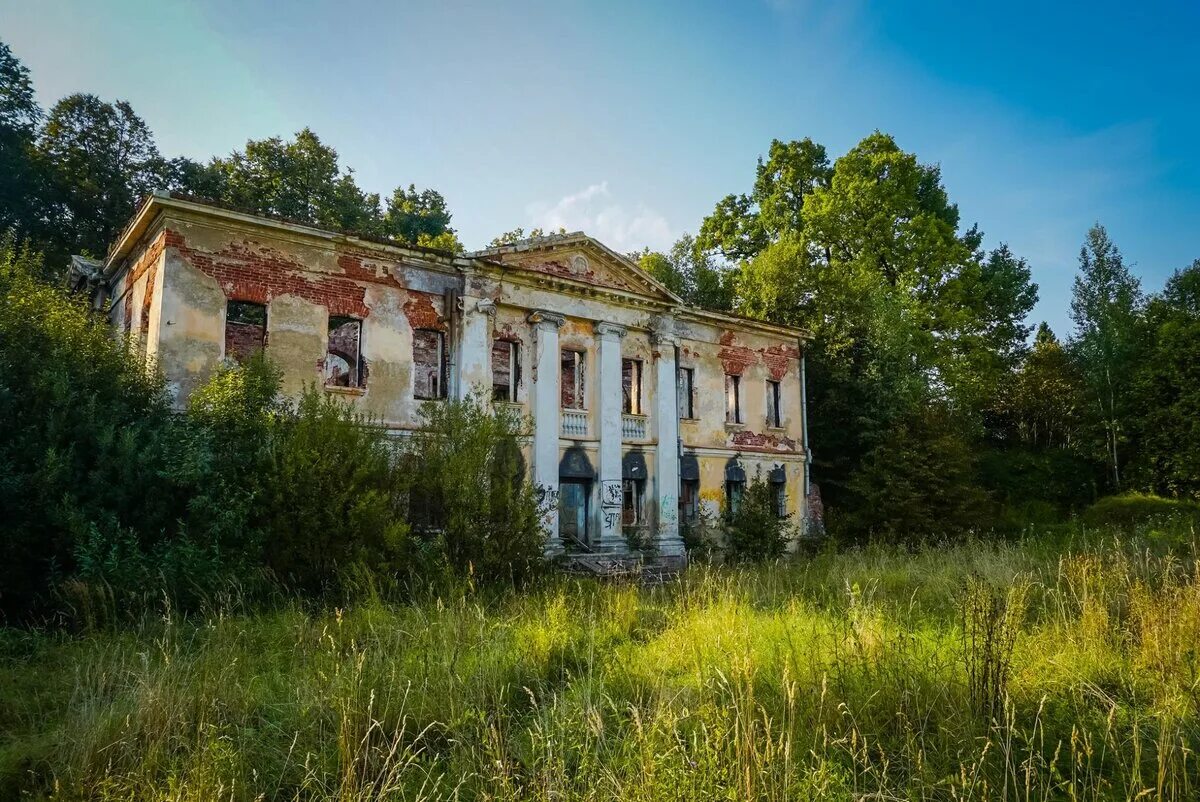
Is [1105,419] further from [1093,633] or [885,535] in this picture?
[1093,633]

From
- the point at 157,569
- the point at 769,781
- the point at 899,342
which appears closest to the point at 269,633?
the point at 157,569

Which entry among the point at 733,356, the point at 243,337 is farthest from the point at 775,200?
the point at 243,337

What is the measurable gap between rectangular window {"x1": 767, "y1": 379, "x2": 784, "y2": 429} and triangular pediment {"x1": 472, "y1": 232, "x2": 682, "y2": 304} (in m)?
5.04

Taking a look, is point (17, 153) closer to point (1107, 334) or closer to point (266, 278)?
point (266, 278)

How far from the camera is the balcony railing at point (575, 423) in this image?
57.4 feet

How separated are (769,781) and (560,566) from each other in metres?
11.5

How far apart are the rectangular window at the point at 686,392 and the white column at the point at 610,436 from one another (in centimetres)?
286

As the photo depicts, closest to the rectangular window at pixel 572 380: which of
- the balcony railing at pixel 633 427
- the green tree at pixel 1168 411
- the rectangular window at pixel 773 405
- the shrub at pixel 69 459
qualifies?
the balcony railing at pixel 633 427

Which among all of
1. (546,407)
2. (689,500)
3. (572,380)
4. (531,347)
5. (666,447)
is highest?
(531,347)

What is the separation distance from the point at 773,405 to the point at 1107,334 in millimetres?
14581

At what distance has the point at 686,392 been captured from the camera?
20.4m

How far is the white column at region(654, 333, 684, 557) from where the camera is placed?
18.2 metres

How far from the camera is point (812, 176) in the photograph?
2986cm

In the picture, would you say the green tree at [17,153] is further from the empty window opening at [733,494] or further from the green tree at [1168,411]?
the green tree at [1168,411]
